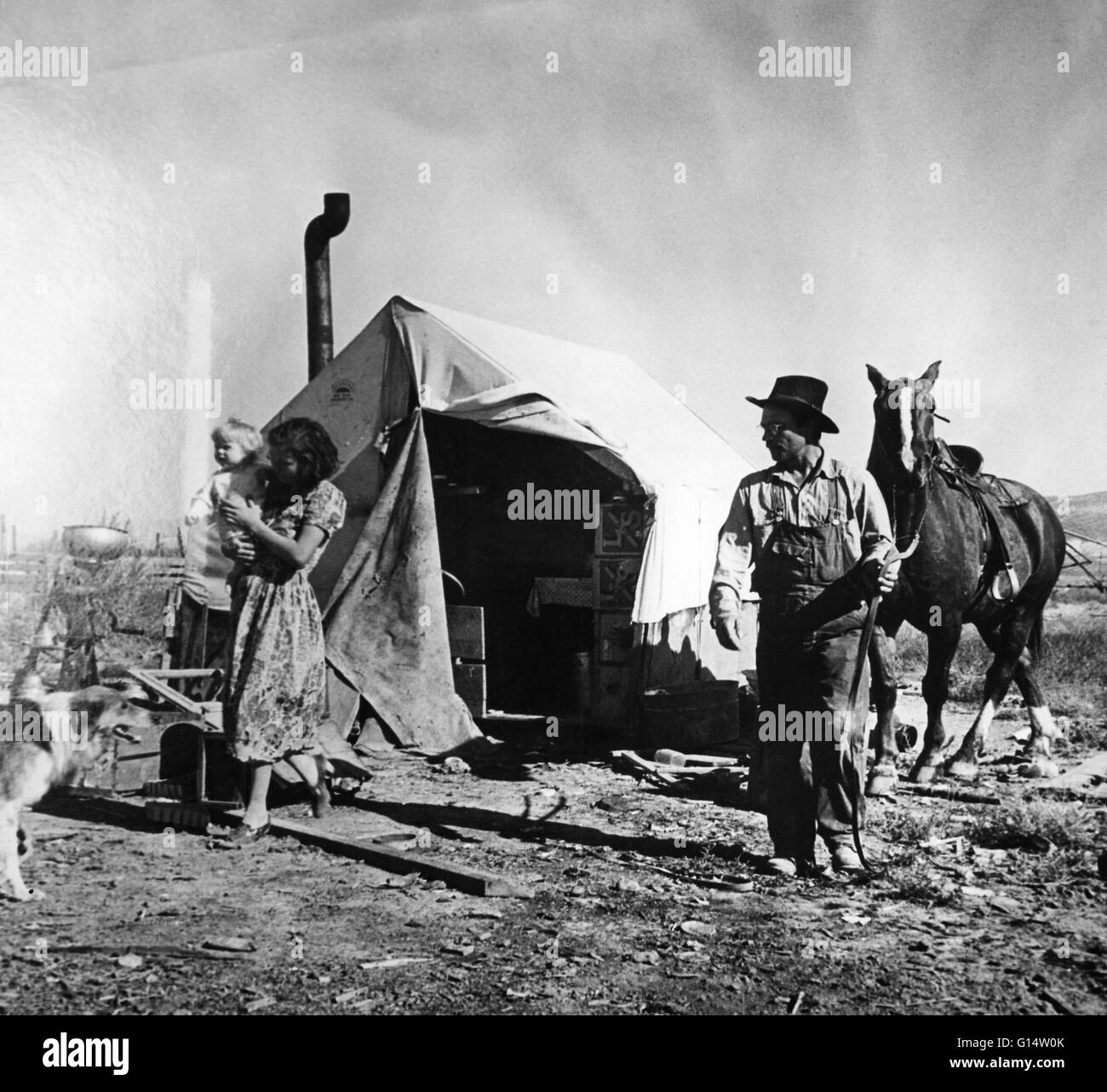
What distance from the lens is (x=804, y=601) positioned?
407 cm

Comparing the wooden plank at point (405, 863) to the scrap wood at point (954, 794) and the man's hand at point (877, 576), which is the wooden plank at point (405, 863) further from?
the scrap wood at point (954, 794)

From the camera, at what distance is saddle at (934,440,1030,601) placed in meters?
6.15

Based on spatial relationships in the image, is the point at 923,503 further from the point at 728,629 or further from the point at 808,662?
the point at 728,629

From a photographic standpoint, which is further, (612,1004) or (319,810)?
(319,810)

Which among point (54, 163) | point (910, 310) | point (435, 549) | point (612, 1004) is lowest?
point (612, 1004)

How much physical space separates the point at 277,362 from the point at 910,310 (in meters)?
5.39

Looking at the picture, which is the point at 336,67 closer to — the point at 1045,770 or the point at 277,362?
the point at 277,362

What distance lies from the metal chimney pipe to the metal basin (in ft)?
9.15

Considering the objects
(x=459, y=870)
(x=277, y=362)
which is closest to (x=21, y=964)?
(x=459, y=870)

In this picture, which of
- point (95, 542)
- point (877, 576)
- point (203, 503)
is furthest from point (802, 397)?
point (95, 542)

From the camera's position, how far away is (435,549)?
24.2 feet

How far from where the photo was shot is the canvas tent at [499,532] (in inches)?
285

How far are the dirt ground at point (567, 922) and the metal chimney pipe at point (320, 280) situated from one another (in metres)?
4.50

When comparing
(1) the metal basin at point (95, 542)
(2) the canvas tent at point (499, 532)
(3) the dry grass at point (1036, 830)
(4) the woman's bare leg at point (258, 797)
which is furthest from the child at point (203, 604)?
(3) the dry grass at point (1036, 830)
